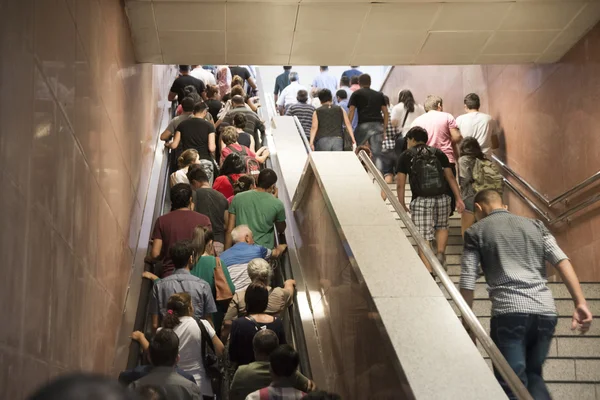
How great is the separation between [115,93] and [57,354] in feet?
11.8

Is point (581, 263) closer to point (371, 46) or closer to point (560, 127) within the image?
point (560, 127)

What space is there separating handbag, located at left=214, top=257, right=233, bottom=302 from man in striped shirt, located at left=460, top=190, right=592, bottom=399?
2224mm

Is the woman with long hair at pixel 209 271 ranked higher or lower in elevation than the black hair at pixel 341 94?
lower

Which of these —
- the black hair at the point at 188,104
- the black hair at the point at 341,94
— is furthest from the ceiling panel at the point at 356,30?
the black hair at the point at 341,94

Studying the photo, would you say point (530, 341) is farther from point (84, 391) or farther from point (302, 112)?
point (302, 112)

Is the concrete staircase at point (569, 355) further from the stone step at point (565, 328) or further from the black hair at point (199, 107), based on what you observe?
the black hair at point (199, 107)

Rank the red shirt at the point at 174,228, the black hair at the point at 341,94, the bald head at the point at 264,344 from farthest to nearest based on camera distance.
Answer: the black hair at the point at 341,94 < the red shirt at the point at 174,228 < the bald head at the point at 264,344

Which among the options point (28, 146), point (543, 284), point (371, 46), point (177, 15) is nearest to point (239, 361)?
point (543, 284)


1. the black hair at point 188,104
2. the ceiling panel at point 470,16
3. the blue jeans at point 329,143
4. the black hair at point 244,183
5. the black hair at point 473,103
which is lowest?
the black hair at point 244,183

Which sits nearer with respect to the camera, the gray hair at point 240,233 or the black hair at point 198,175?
the gray hair at point 240,233

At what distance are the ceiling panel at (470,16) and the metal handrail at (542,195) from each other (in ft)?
6.35

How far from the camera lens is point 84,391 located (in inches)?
45.6

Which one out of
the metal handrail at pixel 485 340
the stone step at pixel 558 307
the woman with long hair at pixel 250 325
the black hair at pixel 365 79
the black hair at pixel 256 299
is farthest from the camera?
the black hair at pixel 365 79

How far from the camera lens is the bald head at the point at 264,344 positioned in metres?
5.26
